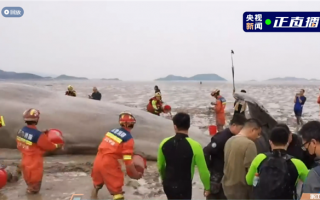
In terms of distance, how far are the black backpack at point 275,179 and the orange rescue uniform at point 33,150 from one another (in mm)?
3460

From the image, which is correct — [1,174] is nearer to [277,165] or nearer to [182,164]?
[182,164]

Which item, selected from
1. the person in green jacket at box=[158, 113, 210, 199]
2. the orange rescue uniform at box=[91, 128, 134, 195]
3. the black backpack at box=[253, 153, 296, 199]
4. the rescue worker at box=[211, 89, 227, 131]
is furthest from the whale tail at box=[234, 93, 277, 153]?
the rescue worker at box=[211, 89, 227, 131]

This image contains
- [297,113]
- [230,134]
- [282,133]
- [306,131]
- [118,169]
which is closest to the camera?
[306,131]

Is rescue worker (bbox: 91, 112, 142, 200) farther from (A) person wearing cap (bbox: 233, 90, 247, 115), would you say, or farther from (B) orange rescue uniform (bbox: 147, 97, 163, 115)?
(B) orange rescue uniform (bbox: 147, 97, 163, 115)

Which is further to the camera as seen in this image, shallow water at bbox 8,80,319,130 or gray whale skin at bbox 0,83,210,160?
shallow water at bbox 8,80,319,130

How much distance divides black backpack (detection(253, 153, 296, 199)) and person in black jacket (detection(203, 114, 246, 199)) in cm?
114

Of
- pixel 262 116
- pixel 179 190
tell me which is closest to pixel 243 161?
pixel 179 190

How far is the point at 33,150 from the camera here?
5.10 m

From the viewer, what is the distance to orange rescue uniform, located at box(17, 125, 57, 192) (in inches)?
200

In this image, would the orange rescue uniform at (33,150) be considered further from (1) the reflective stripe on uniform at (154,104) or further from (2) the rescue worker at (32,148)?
(1) the reflective stripe on uniform at (154,104)

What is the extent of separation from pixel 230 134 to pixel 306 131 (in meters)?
1.49

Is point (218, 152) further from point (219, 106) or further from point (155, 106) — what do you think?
point (155, 106)

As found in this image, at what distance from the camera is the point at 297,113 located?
40.5 feet

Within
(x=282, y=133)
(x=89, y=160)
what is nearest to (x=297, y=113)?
(x=89, y=160)
